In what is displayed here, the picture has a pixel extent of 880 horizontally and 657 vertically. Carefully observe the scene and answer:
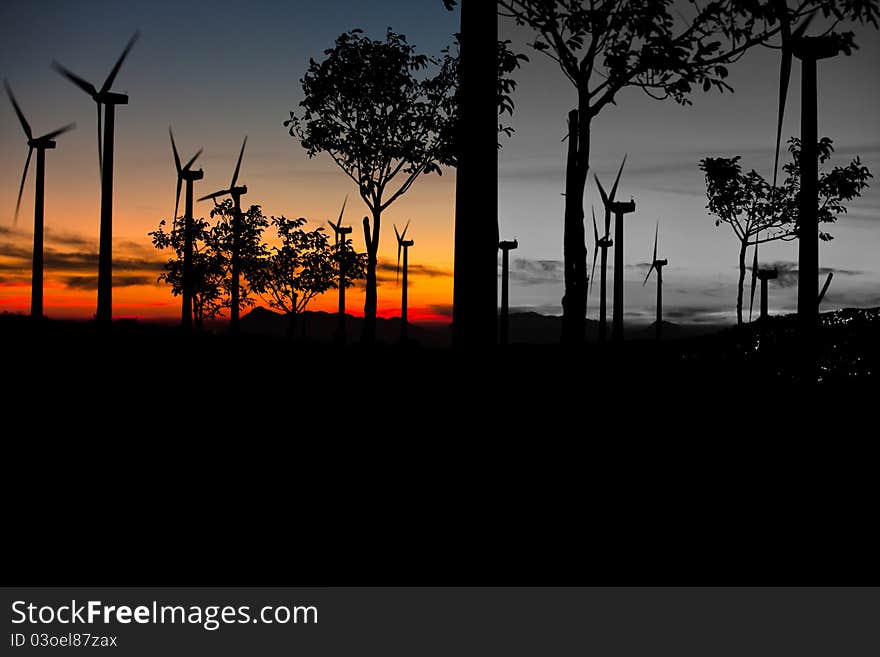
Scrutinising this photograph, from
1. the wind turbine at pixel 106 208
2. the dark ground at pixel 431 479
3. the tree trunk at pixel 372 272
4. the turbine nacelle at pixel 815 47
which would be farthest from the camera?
the tree trunk at pixel 372 272

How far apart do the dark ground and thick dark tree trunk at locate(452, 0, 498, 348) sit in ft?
2.40

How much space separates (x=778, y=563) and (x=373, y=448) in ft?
20.6

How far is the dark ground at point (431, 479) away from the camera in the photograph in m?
8.40

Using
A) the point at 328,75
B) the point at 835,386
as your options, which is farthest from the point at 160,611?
the point at 328,75

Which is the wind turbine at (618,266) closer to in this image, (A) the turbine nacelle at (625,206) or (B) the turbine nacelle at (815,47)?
(A) the turbine nacelle at (625,206)

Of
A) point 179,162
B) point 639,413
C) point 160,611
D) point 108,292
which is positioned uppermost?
point 179,162

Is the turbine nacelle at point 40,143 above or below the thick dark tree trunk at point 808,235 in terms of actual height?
above

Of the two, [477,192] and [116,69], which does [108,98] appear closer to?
[116,69]

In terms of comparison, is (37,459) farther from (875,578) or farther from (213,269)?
(213,269)

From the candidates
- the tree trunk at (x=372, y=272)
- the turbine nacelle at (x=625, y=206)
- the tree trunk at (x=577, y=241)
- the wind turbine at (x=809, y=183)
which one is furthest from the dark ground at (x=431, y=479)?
the turbine nacelle at (x=625, y=206)

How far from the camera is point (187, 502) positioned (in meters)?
10.2

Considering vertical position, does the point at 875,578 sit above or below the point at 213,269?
below

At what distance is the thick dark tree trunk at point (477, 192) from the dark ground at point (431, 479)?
0.73 meters

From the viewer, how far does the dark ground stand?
8398 millimetres
